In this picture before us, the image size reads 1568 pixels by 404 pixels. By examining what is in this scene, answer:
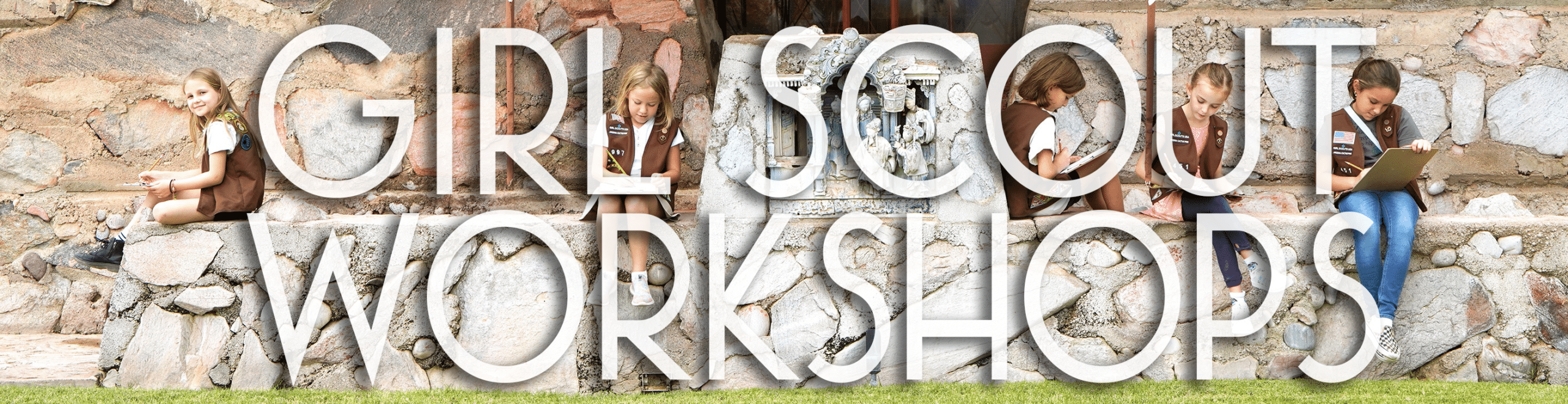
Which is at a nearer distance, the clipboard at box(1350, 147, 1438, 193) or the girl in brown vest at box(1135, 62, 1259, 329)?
the clipboard at box(1350, 147, 1438, 193)

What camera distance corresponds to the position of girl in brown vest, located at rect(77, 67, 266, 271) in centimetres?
283

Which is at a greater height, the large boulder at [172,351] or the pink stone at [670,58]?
the pink stone at [670,58]

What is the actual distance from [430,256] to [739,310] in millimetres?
900

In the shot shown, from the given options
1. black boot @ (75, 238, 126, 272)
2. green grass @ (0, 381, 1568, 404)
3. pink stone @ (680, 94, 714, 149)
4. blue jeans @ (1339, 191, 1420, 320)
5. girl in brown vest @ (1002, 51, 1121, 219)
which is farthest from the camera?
pink stone @ (680, 94, 714, 149)

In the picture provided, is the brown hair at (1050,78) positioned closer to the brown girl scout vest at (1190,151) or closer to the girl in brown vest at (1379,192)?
the brown girl scout vest at (1190,151)

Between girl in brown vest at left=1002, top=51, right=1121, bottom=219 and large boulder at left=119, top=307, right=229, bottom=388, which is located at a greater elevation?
girl in brown vest at left=1002, top=51, right=1121, bottom=219

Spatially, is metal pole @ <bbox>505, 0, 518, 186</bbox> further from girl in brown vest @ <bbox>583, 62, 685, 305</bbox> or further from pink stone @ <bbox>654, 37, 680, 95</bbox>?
girl in brown vest @ <bbox>583, 62, 685, 305</bbox>

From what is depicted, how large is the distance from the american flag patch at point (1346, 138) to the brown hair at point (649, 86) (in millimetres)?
1986

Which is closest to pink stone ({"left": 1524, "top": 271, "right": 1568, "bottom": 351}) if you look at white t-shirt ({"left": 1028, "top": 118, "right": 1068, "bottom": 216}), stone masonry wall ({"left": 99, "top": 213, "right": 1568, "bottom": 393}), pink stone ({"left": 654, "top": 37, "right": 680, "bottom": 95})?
stone masonry wall ({"left": 99, "top": 213, "right": 1568, "bottom": 393})

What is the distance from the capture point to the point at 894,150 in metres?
2.82

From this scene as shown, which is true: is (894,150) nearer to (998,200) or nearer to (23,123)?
(998,200)

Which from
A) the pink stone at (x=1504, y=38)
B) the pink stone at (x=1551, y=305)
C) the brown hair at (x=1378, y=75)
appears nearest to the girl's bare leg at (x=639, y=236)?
the brown hair at (x=1378, y=75)

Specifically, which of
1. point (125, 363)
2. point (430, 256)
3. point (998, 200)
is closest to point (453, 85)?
point (430, 256)

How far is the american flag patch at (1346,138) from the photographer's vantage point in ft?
9.64
